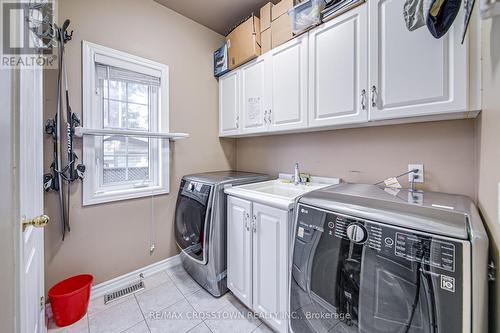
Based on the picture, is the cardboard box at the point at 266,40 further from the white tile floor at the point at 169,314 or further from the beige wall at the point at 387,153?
the white tile floor at the point at 169,314

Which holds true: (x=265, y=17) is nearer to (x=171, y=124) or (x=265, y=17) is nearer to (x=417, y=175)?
(x=171, y=124)

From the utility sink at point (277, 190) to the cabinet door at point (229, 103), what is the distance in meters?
0.77

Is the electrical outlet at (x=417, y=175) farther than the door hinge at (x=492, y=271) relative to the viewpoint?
Yes

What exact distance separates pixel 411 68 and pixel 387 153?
607 millimetres

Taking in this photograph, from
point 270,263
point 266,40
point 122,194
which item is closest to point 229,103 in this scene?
point 266,40

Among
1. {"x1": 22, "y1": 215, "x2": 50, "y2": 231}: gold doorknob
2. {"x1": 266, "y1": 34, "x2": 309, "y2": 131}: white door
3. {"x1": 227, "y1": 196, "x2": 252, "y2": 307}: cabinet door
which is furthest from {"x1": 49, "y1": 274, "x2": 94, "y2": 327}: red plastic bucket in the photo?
{"x1": 266, "y1": 34, "x2": 309, "y2": 131}: white door

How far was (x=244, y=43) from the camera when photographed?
2.05 metres

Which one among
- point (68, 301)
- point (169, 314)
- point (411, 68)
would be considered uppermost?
point (411, 68)

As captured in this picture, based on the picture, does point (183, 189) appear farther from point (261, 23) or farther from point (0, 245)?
point (261, 23)

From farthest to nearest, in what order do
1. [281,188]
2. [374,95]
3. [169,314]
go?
[281,188] < [169,314] < [374,95]

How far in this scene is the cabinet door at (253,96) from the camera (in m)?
1.98

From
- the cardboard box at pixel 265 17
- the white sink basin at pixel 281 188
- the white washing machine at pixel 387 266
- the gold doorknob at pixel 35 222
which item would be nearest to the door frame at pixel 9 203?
the gold doorknob at pixel 35 222

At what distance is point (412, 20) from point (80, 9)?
238 centimetres

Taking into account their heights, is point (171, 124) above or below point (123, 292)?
above
